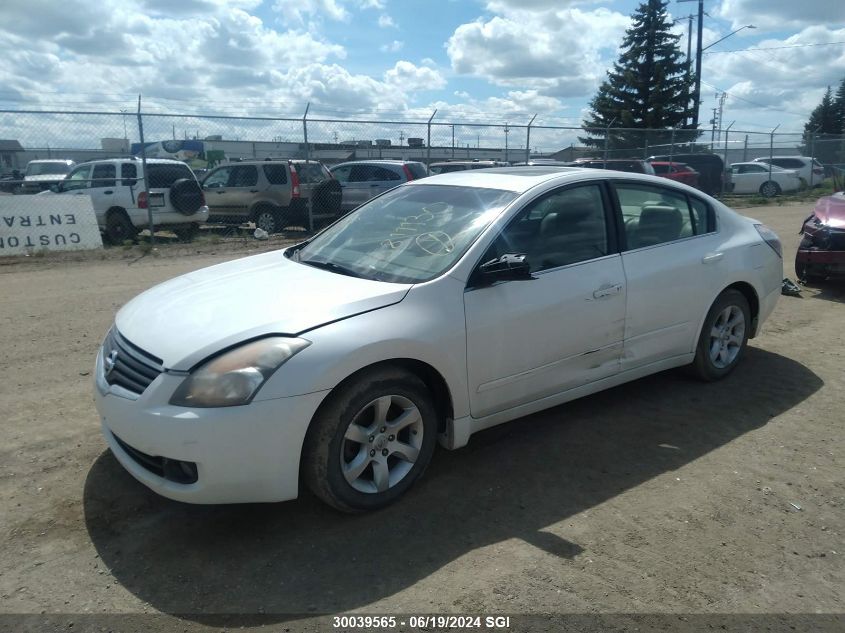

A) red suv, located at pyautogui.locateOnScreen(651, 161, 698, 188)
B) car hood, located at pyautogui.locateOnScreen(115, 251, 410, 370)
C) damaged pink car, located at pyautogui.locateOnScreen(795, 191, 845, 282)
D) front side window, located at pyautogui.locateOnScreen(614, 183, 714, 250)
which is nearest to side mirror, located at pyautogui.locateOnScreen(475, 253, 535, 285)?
car hood, located at pyautogui.locateOnScreen(115, 251, 410, 370)

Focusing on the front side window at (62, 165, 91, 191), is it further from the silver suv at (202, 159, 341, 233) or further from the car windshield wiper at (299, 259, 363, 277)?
the car windshield wiper at (299, 259, 363, 277)

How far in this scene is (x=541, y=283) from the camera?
12.7ft

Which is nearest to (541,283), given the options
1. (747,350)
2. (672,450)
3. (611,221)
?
(611,221)

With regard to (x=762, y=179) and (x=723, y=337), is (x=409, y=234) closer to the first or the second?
(x=723, y=337)

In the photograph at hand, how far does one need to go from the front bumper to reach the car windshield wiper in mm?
979

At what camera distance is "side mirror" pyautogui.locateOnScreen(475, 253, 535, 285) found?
360 cm

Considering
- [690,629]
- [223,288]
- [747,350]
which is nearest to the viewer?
[690,629]

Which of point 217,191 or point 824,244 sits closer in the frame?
point 824,244

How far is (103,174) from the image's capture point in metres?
13.5

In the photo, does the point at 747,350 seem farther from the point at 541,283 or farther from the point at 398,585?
the point at 398,585

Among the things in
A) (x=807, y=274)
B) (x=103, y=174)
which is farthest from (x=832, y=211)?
(x=103, y=174)

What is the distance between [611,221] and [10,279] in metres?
8.65

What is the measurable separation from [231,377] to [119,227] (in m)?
11.8

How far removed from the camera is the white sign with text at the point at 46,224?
11.2 metres
